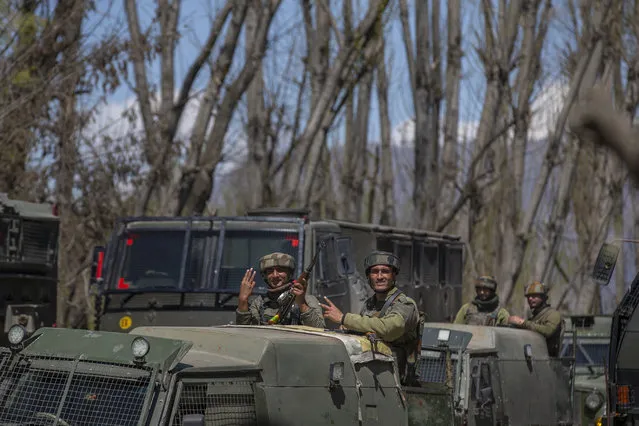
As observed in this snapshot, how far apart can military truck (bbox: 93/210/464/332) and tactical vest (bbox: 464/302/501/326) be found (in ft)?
4.47

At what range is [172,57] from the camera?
2108 cm

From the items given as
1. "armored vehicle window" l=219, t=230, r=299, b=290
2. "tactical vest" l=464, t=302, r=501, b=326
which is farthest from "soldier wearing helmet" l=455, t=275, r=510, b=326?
"armored vehicle window" l=219, t=230, r=299, b=290


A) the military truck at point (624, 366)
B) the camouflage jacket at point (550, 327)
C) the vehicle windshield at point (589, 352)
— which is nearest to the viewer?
the military truck at point (624, 366)

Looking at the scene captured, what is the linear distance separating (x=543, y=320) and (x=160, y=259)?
14.3 ft

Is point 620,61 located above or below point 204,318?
above

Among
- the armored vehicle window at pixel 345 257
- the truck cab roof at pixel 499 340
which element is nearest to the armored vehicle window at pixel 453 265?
the armored vehicle window at pixel 345 257

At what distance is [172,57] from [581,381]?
1021cm

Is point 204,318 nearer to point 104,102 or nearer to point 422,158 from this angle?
point 104,102

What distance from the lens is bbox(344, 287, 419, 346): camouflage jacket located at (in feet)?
23.2

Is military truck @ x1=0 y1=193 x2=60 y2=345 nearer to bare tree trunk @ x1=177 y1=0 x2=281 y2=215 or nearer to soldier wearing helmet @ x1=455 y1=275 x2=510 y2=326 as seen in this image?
bare tree trunk @ x1=177 y1=0 x2=281 y2=215

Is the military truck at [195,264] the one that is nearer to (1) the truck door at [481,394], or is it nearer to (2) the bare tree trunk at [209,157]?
(1) the truck door at [481,394]

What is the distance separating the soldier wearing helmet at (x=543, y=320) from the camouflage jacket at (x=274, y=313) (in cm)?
491

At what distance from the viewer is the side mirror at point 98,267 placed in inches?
545

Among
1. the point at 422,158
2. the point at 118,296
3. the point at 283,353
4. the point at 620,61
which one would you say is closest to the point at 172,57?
the point at 422,158
